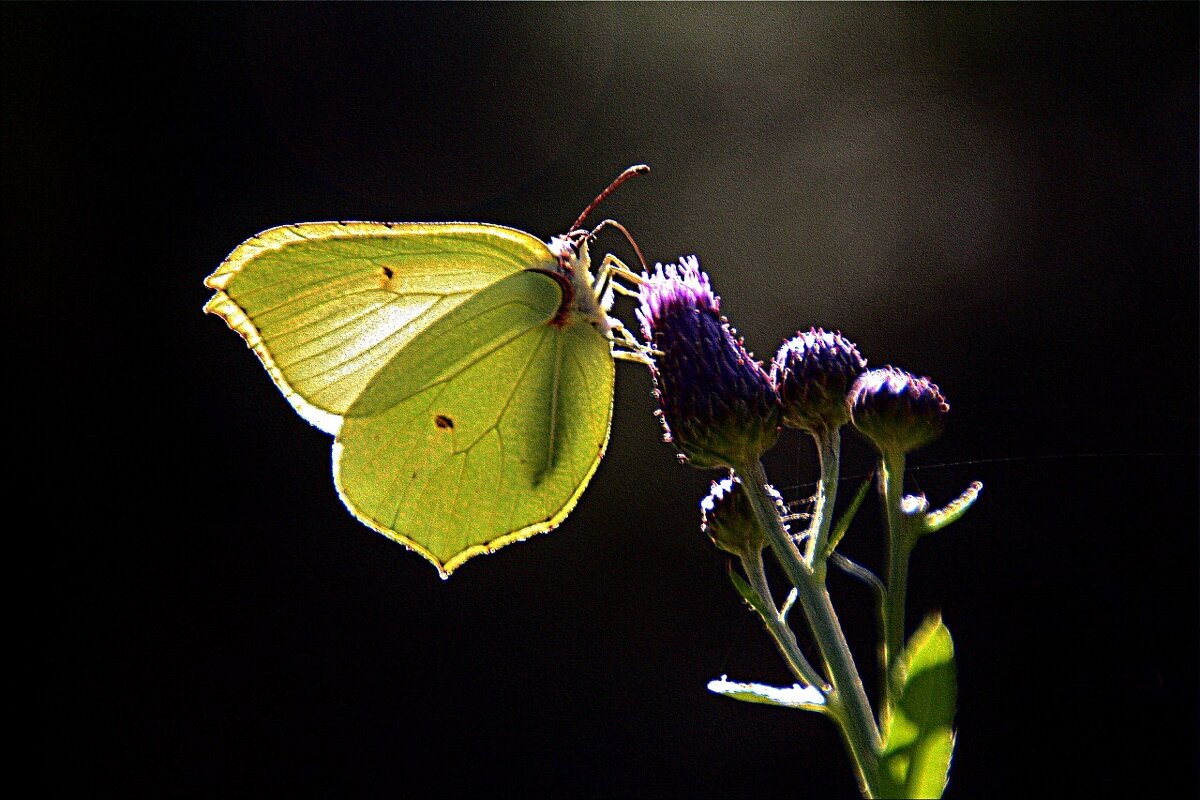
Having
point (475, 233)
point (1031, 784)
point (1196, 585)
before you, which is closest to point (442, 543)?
point (475, 233)

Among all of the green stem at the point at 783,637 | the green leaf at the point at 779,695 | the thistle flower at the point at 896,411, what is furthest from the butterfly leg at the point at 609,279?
the green leaf at the point at 779,695

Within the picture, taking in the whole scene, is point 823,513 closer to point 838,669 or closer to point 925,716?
point 838,669

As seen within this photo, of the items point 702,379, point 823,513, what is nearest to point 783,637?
point 823,513

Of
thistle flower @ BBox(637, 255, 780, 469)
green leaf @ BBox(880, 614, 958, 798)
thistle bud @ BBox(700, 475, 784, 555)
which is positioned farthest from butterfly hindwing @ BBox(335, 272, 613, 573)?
green leaf @ BBox(880, 614, 958, 798)

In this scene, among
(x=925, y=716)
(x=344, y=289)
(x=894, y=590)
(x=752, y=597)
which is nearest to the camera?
(x=925, y=716)

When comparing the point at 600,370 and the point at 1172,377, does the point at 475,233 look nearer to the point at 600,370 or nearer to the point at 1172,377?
the point at 600,370

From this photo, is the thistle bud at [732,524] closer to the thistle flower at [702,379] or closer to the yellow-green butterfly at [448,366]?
the thistle flower at [702,379]
